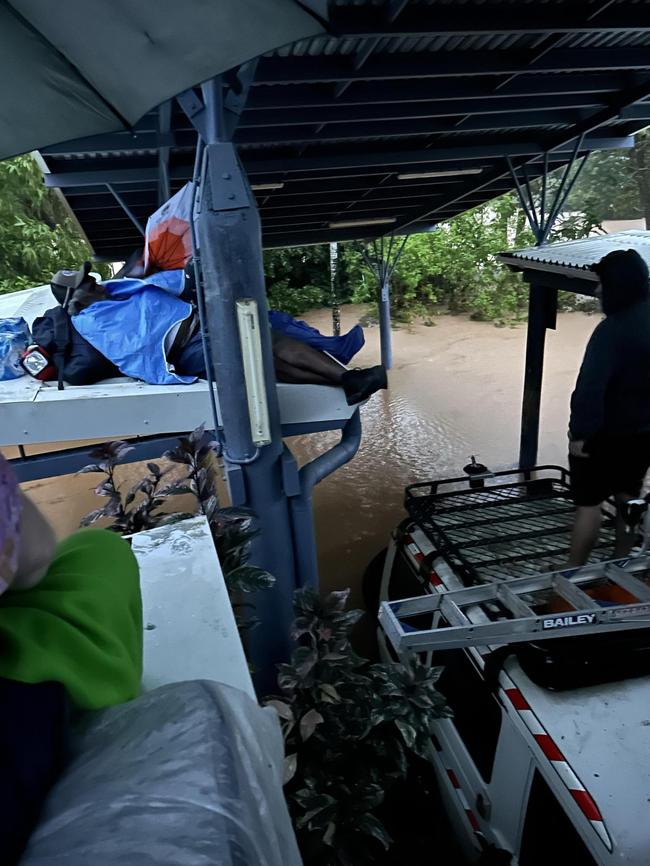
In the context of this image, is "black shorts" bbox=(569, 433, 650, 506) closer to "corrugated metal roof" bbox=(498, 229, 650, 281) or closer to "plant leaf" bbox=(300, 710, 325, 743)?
"corrugated metal roof" bbox=(498, 229, 650, 281)

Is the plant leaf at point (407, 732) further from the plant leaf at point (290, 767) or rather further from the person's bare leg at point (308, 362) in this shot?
the person's bare leg at point (308, 362)

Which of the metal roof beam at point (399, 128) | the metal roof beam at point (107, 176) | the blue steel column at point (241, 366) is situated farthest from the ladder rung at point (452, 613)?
the metal roof beam at point (107, 176)

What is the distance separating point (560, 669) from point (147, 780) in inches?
71.1

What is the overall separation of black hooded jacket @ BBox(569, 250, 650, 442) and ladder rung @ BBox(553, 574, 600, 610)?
3.33ft

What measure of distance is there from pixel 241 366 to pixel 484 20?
2481 millimetres

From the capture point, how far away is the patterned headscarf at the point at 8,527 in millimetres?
750

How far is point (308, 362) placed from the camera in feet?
11.7

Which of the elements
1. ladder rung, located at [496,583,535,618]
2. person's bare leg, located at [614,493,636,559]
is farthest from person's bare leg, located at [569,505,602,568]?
ladder rung, located at [496,583,535,618]

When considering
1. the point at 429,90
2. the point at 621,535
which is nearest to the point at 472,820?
the point at 621,535

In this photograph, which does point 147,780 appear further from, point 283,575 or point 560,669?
point 283,575

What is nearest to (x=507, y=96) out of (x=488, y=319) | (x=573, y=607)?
(x=573, y=607)

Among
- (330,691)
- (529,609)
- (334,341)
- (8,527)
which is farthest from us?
(334,341)

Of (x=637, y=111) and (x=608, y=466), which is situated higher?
(x=637, y=111)

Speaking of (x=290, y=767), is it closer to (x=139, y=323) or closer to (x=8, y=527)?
(x=8, y=527)
